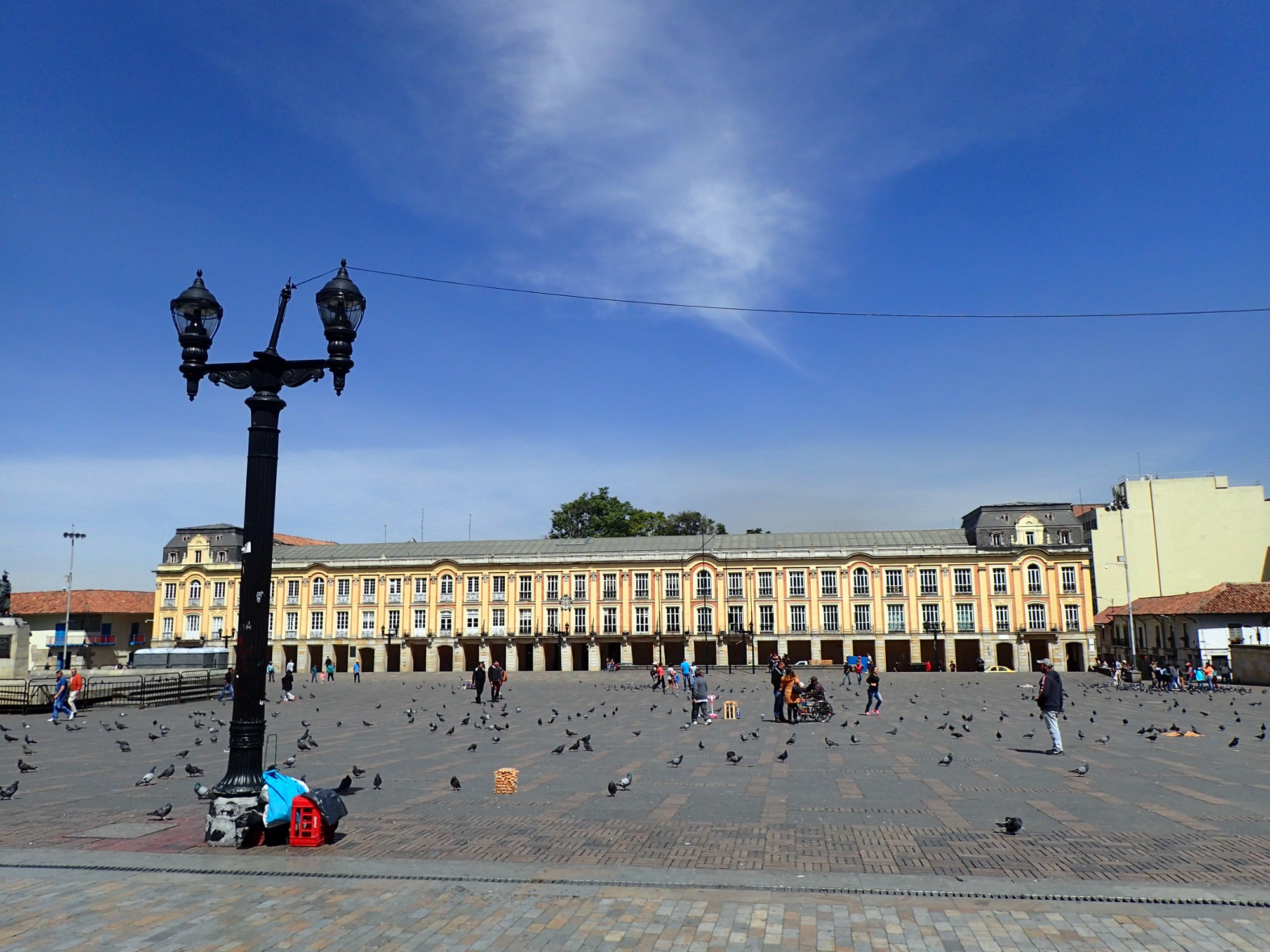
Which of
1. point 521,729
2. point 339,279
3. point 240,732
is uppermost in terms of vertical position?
point 339,279

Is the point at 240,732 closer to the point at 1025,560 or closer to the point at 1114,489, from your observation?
the point at 1025,560

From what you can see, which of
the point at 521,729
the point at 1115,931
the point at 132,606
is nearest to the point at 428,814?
the point at 1115,931

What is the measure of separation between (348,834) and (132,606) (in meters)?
91.0

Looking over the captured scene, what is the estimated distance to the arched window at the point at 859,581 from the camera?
231 feet

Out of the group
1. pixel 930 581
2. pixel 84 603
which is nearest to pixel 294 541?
pixel 84 603

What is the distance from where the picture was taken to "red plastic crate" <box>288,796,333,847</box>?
368 inches

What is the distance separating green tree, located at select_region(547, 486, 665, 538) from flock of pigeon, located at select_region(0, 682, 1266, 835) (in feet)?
171

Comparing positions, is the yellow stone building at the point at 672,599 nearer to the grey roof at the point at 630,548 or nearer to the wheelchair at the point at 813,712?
the grey roof at the point at 630,548

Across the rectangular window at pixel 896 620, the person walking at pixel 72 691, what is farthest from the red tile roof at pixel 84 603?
the rectangular window at pixel 896 620

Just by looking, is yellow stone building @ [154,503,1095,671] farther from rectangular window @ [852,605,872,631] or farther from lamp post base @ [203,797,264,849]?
lamp post base @ [203,797,264,849]

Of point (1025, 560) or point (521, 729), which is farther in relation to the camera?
point (1025, 560)

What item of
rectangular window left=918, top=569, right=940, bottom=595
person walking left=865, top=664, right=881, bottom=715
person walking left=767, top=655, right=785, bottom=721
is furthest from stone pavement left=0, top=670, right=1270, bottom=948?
rectangular window left=918, top=569, right=940, bottom=595

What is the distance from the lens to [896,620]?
228 ft

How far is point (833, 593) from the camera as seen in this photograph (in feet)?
233
